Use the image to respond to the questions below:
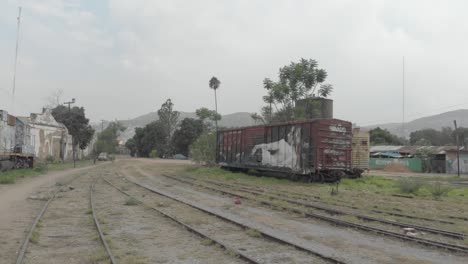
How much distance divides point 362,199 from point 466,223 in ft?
17.2

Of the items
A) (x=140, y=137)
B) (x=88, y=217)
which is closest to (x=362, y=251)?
(x=88, y=217)

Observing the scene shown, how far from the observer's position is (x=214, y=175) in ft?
98.2

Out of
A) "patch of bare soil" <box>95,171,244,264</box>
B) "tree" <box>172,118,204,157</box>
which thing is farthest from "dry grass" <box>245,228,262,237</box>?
"tree" <box>172,118,204,157</box>

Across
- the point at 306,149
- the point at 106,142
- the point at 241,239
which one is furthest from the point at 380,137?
the point at 241,239

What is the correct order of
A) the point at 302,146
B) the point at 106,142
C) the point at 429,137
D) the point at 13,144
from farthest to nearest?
the point at 429,137, the point at 106,142, the point at 13,144, the point at 302,146

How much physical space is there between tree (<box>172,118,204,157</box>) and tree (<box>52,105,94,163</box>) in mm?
22700

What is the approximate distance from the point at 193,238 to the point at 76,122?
6429 cm

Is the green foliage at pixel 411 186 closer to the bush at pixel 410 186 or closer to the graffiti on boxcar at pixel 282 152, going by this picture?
the bush at pixel 410 186

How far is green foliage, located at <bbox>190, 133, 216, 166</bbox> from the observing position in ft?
122

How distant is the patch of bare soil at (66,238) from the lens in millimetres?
7152

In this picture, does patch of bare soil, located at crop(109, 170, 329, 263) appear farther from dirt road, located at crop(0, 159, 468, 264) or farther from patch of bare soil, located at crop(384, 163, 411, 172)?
patch of bare soil, located at crop(384, 163, 411, 172)

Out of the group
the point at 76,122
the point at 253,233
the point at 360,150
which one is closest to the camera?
the point at 253,233

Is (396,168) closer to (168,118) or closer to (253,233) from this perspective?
(253,233)

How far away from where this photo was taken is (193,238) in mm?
8836
